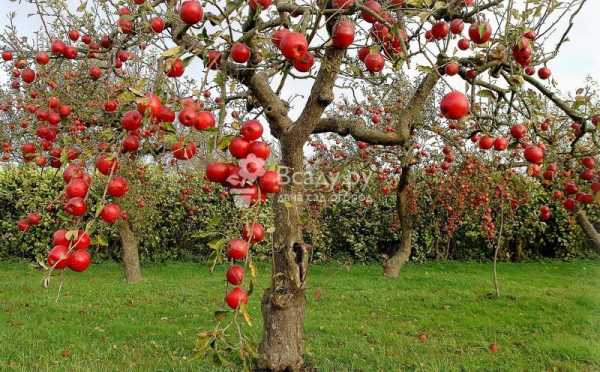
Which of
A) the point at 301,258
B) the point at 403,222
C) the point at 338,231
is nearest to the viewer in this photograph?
the point at 301,258

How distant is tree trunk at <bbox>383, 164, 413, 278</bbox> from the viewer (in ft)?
23.9

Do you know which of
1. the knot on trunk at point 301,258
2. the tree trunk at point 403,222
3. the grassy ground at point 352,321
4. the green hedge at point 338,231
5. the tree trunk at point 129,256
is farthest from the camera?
the green hedge at point 338,231

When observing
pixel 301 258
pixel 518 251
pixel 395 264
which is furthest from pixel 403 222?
pixel 301 258

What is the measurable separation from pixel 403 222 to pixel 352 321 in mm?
2846

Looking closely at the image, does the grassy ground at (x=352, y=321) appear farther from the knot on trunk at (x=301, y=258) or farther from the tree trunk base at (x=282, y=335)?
the knot on trunk at (x=301, y=258)

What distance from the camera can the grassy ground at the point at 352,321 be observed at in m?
4.10

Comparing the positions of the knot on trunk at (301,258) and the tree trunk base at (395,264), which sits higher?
the knot on trunk at (301,258)

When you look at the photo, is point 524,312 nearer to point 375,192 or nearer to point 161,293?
point 375,192

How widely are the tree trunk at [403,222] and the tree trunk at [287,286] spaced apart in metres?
3.91

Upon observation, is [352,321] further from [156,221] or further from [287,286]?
[156,221]

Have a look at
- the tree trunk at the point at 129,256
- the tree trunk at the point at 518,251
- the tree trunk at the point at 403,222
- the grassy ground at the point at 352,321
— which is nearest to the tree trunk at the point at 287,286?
the grassy ground at the point at 352,321

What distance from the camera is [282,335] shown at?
11.4ft

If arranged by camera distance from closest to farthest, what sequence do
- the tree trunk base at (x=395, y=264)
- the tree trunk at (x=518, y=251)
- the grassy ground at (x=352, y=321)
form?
the grassy ground at (x=352, y=321) < the tree trunk base at (x=395, y=264) < the tree trunk at (x=518, y=251)

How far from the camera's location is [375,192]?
951cm
